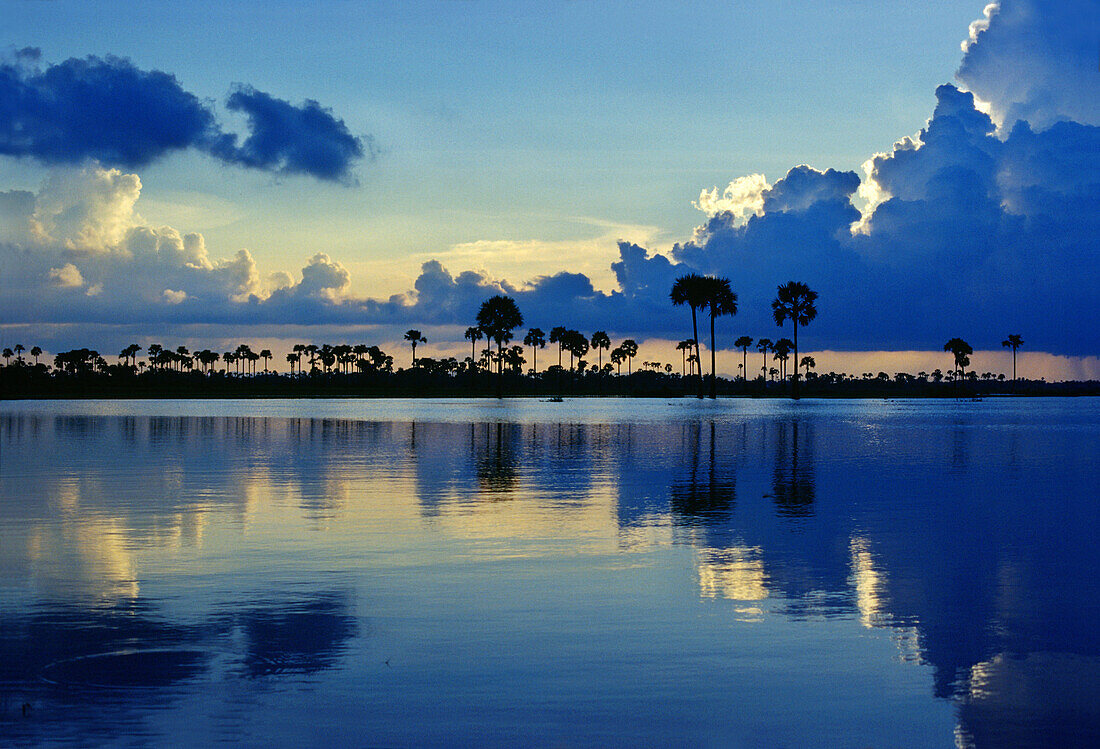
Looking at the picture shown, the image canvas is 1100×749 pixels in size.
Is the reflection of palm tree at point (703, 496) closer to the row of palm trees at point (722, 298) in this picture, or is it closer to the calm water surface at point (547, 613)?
the calm water surface at point (547, 613)

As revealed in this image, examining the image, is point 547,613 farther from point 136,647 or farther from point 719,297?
point 719,297

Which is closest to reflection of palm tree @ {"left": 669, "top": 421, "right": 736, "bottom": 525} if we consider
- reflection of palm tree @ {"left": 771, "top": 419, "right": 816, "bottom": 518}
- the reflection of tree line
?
reflection of palm tree @ {"left": 771, "top": 419, "right": 816, "bottom": 518}

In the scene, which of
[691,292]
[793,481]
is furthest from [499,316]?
[793,481]

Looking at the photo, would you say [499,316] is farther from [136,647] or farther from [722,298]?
[136,647]

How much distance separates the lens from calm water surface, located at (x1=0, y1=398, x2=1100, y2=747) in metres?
8.57

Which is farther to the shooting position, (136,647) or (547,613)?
(547,613)

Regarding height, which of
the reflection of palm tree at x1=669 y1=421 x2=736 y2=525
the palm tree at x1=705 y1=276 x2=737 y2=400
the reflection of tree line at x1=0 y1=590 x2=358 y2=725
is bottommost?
the reflection of tree line at x1=0 y1=590 x2=358 y2=725

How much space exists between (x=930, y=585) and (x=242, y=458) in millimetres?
28485

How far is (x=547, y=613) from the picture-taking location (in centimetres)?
1255

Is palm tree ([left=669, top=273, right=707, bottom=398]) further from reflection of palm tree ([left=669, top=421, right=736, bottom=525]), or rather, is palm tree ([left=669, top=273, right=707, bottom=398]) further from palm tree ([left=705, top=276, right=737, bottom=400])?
reflection of palm tree ([left=669, top=421, right=736, bottom=525])

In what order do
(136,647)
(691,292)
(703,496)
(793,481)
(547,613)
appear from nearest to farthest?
(136,647)
(547,613)
(703,496)
(793,481)
(691,292)

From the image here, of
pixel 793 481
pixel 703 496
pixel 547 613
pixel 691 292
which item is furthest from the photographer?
pixel 691 292

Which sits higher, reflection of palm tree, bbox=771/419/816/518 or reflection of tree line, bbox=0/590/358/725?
reflection of palm tree, bbox=771/419/816/518

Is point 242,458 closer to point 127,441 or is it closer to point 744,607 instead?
point 127,441
